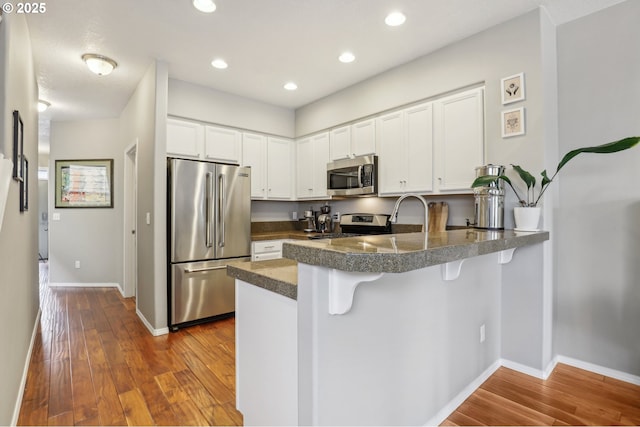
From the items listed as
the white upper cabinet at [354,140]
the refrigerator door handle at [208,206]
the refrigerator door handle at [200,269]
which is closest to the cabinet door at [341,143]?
the white upper cabinet at [354,140]

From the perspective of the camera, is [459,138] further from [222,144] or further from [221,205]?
[222,144]

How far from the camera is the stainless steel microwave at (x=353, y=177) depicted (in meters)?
3.53

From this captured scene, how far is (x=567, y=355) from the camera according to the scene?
2555 mm

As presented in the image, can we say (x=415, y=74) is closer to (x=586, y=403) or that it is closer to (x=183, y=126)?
(x=183, y=126)

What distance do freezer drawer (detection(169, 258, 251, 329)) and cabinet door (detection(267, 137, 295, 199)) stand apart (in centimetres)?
132

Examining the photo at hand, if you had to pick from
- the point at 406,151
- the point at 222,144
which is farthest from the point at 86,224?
the point at 406,151

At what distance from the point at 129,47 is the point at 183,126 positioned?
3.01 feet

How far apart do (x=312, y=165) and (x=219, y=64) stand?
169 centimetres

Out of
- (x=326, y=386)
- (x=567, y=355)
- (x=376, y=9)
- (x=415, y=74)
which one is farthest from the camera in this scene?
(x=415, y=74)

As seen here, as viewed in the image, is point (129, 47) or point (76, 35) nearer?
point (76, 35)

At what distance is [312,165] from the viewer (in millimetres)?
4422

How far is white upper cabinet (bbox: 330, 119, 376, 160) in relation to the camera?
3611mm

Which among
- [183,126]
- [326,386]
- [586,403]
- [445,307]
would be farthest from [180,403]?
[183,126]

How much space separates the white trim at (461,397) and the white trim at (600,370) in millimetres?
547
